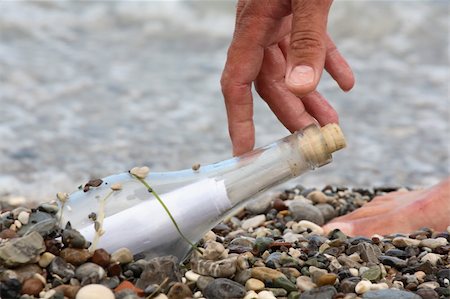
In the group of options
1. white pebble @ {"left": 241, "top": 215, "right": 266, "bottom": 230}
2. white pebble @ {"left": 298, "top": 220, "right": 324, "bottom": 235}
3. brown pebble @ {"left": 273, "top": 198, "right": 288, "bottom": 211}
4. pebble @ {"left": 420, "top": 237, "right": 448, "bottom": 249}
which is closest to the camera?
pebble @ {"left": 420, "top": 237, "right": 448, "bottom": 249}

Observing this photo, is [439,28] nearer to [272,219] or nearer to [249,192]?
[272,219]

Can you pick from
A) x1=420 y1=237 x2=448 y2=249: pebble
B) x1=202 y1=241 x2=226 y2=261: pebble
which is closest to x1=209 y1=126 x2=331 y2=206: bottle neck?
x1=202 y1=241 x2=226 y2=261: pebble

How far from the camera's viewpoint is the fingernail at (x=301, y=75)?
2125mm

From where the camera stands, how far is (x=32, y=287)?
1.95 meters

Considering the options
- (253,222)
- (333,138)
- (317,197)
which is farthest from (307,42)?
(317,197)

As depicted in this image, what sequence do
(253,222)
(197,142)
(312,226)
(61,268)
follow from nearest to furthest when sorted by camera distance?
1. (61,268)
2. (312,226)
3. (253,222)
4. (197,142)

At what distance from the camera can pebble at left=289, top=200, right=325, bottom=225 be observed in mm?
3236

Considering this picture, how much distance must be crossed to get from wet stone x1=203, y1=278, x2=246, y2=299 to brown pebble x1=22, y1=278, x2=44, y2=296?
0.40m

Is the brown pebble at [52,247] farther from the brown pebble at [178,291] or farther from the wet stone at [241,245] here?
the wet stone at [241,245]

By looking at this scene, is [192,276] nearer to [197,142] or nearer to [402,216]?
[402,216]

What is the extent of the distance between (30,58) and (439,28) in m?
3.90

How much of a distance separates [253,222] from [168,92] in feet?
10.1

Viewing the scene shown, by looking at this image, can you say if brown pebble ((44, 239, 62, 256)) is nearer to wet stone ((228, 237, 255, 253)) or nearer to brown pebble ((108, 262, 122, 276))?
brown pebble ((108, 262, 122, 276))

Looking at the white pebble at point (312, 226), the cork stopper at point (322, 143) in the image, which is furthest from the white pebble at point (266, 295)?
the white pebble at point (312, 226)
